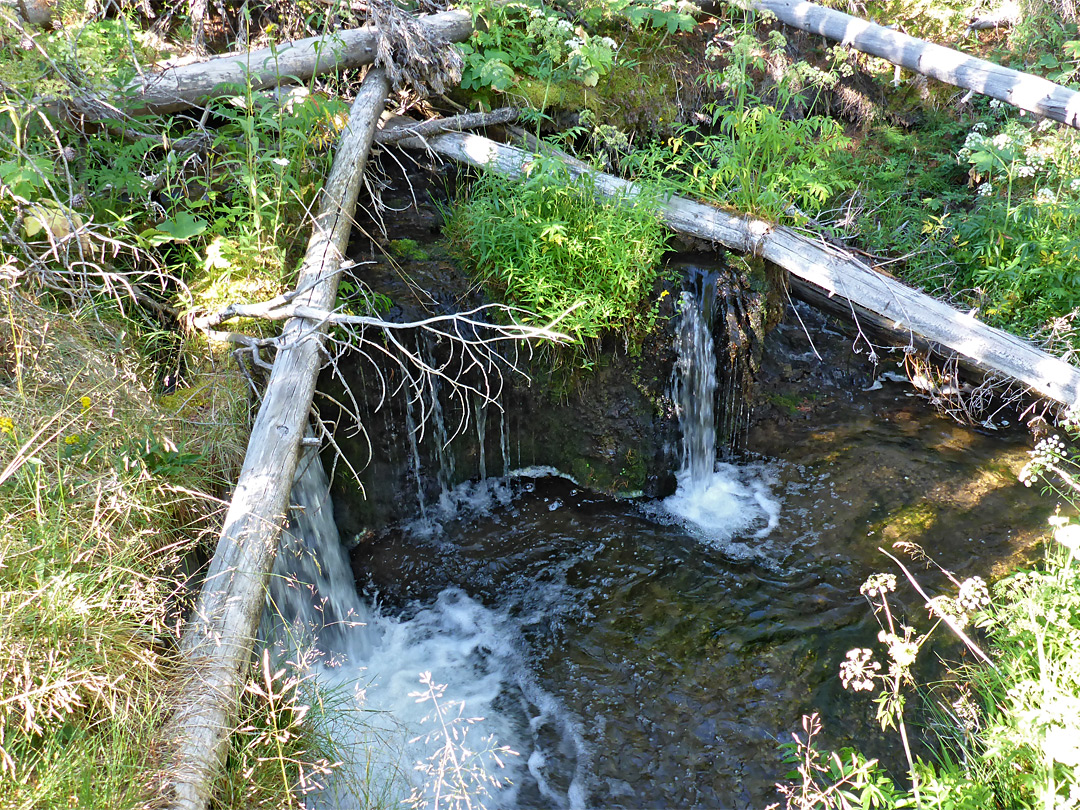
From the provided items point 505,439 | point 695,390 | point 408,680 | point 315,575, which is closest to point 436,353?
point 505,439

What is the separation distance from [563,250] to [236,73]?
2407 mm

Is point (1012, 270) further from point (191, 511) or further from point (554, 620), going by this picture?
point (191, 511)

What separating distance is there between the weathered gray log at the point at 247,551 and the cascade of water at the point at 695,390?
7.78 ft

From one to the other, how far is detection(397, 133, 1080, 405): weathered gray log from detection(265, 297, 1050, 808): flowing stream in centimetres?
62

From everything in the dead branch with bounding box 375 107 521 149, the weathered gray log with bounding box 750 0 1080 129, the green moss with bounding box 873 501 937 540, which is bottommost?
the green moss with bounding box 873 501 937 540

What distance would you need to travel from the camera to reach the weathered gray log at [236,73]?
4.20 meters

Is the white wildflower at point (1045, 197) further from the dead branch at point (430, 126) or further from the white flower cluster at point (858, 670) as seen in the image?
the white flower cluster at point (858, 670)

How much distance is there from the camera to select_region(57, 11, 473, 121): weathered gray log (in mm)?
4203

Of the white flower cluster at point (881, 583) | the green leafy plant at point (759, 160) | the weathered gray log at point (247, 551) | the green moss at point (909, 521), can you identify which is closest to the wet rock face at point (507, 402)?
the green leafy plant at point (759, 160)

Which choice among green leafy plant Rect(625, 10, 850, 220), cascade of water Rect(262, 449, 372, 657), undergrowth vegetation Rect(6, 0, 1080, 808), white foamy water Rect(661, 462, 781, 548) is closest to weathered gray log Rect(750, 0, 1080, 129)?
undergrowth vegetation Rect(6, 0, 1080, 808)

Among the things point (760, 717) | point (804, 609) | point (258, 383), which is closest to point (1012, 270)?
point (804, 609)

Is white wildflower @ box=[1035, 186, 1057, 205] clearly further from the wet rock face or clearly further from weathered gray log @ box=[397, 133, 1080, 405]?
the wet rock face

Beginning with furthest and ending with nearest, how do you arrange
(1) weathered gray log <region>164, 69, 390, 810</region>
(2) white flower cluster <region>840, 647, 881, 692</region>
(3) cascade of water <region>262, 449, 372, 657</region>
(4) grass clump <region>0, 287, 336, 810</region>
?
(3) cascade of water <region>262, 449, 372, 657</region>, (1) weathered gray log <region>164, 69, 390, 810</region>, (2) white flower cluster <region>840, 647, 881, 692</region>, (4) grass clump <region>0, 287, 336, 810</region>

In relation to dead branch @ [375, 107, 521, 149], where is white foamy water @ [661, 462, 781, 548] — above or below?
below
